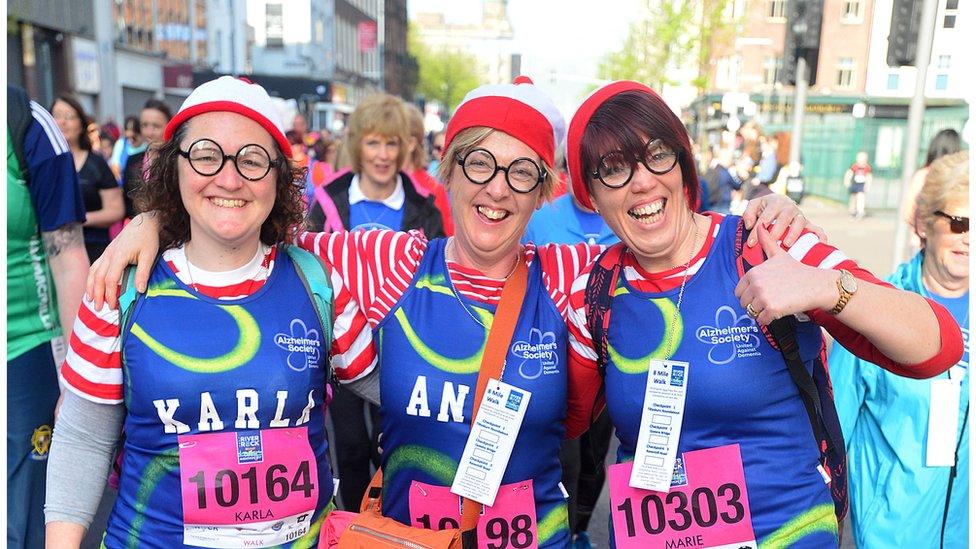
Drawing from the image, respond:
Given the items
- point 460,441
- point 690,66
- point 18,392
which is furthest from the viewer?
point 690,66

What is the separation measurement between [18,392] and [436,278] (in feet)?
4.62

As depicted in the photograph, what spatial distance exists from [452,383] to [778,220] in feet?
2.88

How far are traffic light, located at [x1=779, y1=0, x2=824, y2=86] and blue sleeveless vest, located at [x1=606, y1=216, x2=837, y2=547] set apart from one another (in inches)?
392

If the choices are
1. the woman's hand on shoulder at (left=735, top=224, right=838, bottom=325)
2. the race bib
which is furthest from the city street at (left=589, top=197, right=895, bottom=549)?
the woman's hand on shoulder at (left=735, top=224, right=838, bottom=325)

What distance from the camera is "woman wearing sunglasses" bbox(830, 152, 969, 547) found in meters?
2.37

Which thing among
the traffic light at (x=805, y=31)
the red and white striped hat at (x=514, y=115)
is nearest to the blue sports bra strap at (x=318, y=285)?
the red and white striped hat at (x=514, y=115)

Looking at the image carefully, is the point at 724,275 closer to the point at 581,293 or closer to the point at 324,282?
the point at 581,293

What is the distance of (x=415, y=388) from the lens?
6.61ft

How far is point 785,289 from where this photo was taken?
1603 millimetres

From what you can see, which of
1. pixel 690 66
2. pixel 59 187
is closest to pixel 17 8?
pixel 59 187

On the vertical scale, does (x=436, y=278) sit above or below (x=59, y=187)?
below

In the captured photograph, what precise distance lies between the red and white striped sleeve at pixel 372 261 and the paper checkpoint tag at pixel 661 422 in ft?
2.32

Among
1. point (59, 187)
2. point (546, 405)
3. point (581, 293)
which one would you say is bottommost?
point (546, 405)

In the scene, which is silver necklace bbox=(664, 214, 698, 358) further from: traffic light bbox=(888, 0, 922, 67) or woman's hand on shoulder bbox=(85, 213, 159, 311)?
traffic light bbox=(888, 0, 922, 67)
